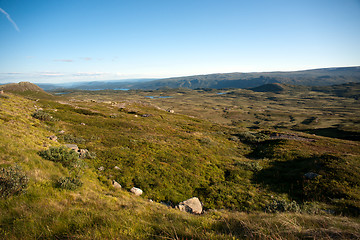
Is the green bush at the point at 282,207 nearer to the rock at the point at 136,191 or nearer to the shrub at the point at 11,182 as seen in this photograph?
the rock at the point at 136,191

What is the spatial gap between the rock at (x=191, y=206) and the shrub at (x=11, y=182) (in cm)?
882

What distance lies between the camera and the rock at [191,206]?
1098 centimetres

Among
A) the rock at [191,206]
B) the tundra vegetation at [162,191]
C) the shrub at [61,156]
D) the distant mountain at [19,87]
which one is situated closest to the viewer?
the tundra vegetation at [162,191]

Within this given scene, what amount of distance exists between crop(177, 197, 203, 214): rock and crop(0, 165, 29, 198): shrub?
28.9 feet

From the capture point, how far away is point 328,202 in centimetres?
1277

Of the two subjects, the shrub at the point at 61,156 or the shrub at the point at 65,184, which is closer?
the shrub at the point at 65,184

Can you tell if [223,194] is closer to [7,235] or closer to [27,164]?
[7,235]

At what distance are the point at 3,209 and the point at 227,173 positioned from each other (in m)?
18.1

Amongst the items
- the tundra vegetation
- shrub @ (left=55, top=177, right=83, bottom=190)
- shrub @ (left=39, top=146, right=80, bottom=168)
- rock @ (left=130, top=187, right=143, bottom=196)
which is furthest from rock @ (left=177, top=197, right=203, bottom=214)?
shrub @ (left=39, top=146, right=80, bottom=168)

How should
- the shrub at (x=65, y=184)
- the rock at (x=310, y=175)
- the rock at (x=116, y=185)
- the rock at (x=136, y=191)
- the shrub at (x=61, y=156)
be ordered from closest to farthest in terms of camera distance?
the shrub at (x=65, y=184) → the shrub at (x=61, y=156) → the rock at (x=136, y=191) → the rock at (x=116, y=185) → the rock at (x=310, y=175)

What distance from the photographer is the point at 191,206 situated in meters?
11.3

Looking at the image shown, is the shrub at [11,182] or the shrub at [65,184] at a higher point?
the shrub at [11,182]

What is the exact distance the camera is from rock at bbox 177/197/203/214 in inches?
432

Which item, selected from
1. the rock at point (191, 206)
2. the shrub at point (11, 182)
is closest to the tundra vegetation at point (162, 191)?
the shrub at point (11, 182)
